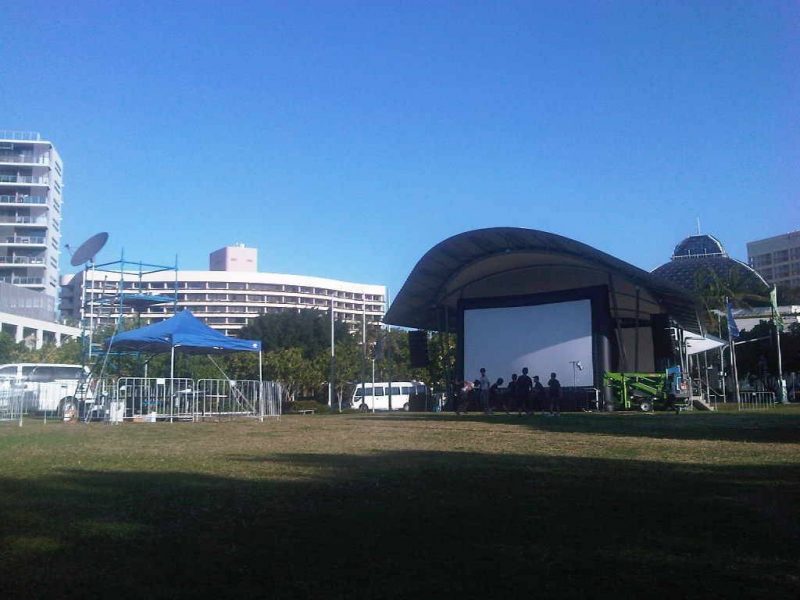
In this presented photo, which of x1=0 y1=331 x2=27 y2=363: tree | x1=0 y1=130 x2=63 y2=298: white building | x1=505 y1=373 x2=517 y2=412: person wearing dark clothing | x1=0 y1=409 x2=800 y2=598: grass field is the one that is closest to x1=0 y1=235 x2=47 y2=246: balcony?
x1=0 y1=130 x2=63 y2=298: white building

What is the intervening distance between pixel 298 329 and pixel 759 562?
74.2 meters

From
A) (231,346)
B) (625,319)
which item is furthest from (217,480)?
(625,319)

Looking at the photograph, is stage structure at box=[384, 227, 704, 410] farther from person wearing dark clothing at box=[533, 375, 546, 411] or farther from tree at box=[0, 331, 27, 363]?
tree at box=[0, 331, 27, 363]

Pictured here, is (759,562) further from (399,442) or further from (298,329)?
(298,329)

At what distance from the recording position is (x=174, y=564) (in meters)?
4.54

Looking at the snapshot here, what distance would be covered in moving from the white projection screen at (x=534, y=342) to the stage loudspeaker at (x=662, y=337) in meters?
3.21

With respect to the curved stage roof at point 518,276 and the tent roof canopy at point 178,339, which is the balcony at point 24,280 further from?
the tent roof canopy at point 178,339

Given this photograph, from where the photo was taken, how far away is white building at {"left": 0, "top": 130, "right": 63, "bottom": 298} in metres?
83.2

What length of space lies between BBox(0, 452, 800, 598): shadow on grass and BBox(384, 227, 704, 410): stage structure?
29.1 meters

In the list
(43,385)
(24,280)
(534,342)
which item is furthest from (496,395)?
(24,280)

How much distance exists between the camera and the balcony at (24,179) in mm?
83875

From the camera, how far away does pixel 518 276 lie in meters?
43.3

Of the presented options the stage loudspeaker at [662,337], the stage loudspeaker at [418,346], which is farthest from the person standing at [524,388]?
the stage loudspeaker at [418,346]

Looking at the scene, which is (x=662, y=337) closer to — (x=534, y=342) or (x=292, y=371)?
(x=534, y=342)
